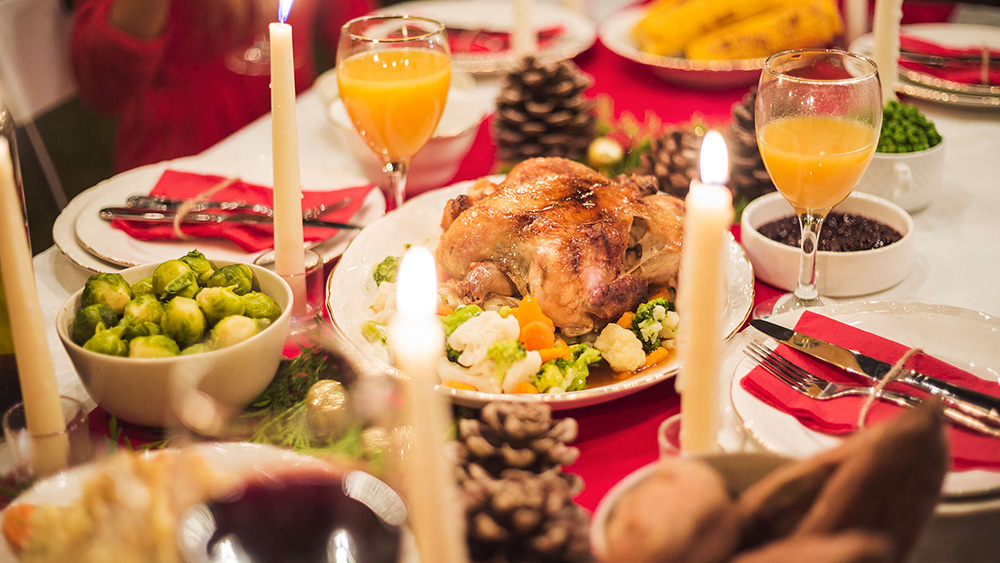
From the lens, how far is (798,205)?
1.40 m

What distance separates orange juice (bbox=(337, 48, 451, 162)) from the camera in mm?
1593

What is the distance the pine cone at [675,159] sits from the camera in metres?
1.78

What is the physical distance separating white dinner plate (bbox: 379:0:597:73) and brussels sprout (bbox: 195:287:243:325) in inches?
61.7

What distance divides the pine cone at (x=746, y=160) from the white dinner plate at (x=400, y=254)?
41cm

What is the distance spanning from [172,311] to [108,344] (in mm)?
92

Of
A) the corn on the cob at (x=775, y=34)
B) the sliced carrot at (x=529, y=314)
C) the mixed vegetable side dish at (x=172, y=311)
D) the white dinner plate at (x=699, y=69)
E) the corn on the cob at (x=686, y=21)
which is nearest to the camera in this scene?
the mixed vegetable side dish at (x=172, y=311)

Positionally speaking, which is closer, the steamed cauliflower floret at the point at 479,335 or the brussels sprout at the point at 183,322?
the brussels sprout at the point at 183,322

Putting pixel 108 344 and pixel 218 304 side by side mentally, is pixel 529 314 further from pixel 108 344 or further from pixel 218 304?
pixel 108 344

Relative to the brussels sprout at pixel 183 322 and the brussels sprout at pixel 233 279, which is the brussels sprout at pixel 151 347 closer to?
the brussels sprout at pixel 183 322

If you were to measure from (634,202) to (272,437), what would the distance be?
2.51 ft

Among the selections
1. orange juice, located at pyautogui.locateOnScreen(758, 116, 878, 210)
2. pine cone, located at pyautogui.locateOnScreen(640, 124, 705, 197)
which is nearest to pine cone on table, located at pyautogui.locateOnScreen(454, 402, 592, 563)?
orange juice, located at pyautogui.locateOnScreen(758, 116, 878, 210)

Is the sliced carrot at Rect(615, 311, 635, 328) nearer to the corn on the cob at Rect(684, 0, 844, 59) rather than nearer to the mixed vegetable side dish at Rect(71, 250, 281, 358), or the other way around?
the mixed vegetable side dish at Rect(71, 250, 281, 358)

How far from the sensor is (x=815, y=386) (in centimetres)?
108

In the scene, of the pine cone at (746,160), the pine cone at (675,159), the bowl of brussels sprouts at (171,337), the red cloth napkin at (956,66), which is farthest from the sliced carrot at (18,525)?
the red cloth napkin at (956,66)
